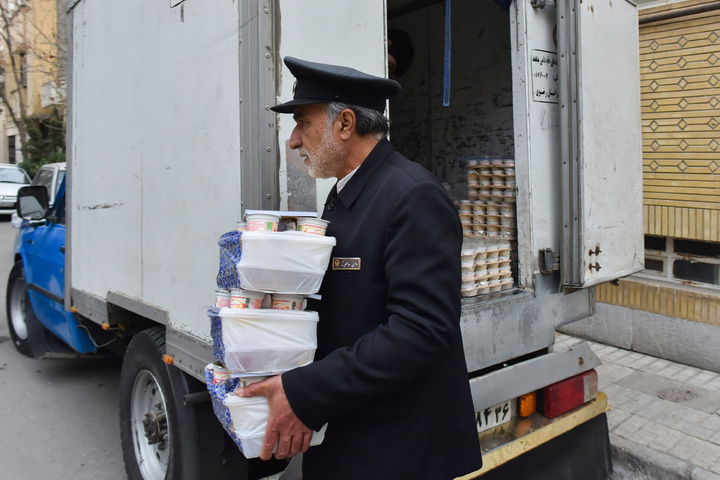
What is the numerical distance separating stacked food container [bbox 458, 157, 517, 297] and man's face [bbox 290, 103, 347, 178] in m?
1.33

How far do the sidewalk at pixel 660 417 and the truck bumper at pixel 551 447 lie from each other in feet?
1.27

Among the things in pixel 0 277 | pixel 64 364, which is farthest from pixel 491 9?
pixel 0 277

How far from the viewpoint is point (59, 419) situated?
13.7ft

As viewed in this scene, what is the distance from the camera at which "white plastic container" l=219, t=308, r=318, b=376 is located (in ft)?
4.56

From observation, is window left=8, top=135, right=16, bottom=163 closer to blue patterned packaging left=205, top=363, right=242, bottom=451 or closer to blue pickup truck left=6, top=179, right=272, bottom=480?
blue pickup truck left=6, top=179, right=272, bottom=480

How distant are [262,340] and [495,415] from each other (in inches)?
58.3

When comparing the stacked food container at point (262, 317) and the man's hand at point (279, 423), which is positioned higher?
the stacked food container at point (262, 317)

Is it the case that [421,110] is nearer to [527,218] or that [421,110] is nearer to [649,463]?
[527,218]

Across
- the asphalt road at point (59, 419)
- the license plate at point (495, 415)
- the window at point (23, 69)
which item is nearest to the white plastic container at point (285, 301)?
the license plate at point (495, 415)

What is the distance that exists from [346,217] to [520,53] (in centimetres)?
161

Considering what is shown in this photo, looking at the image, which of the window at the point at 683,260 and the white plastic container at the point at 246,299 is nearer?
the white plastic container at the point at 246,299

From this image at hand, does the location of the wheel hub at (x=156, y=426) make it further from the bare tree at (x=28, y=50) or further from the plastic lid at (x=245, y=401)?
the bare tree at (x=28, y=50)

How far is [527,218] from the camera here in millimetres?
2641

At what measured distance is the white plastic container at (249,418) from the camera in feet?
4.66
